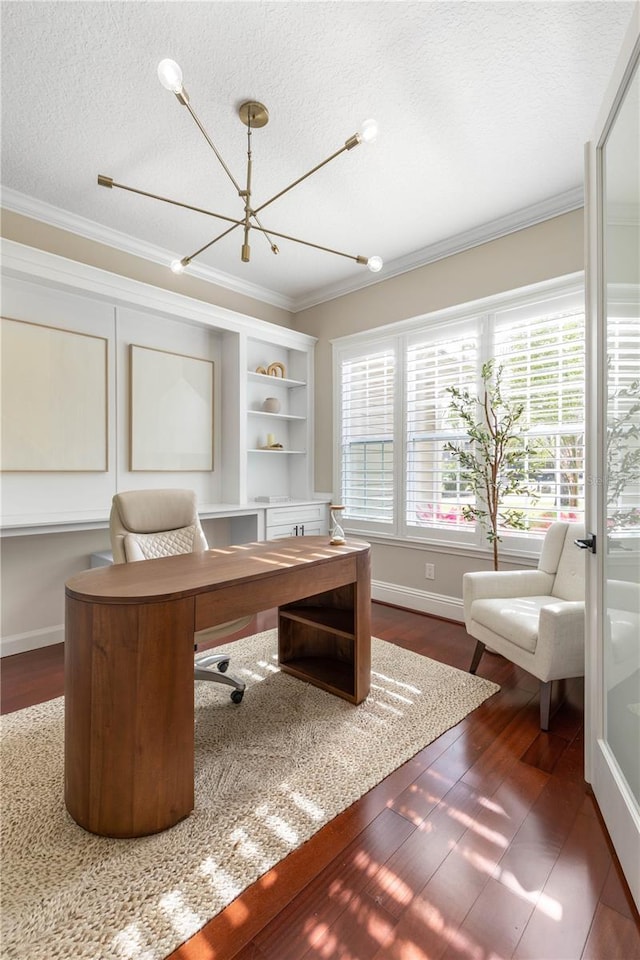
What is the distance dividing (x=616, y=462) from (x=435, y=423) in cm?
220

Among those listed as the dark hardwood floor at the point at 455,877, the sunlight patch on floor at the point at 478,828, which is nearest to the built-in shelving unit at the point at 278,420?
the dark hardwood floor at the point at 455,877

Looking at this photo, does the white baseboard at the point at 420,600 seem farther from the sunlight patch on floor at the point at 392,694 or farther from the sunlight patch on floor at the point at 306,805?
the sunlight patch on floor at the point at 306,805

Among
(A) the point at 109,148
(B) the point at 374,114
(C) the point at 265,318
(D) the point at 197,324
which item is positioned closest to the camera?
(B) the point at 374,114

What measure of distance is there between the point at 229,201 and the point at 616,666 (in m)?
3.27

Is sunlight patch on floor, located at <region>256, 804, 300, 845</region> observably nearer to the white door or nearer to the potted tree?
the white door

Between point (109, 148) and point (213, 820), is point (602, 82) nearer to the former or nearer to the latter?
point (109, 148)

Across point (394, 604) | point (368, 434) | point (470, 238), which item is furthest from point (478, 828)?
point (470, 238)

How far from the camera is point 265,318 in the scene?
444 centimetres

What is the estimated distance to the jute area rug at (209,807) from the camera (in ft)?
3.77

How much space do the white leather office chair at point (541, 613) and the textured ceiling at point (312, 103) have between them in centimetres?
218

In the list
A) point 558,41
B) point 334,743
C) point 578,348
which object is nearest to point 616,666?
point 334,743

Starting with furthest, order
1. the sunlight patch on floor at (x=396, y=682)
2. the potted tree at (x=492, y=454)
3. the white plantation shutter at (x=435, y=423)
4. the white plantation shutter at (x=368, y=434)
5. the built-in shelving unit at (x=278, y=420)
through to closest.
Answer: the built-in shelving unit at (x=278, y=420) < the white plantation shutter at (x=368, y=434) < the white plantation shutter at (x=435, y=423) < the potted tree at (x=492, y=454) < the sunlight patch on floor at (x=396, y=682)

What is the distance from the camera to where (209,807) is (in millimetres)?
1546

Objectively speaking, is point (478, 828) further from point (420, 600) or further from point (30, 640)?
point (30, 640)
